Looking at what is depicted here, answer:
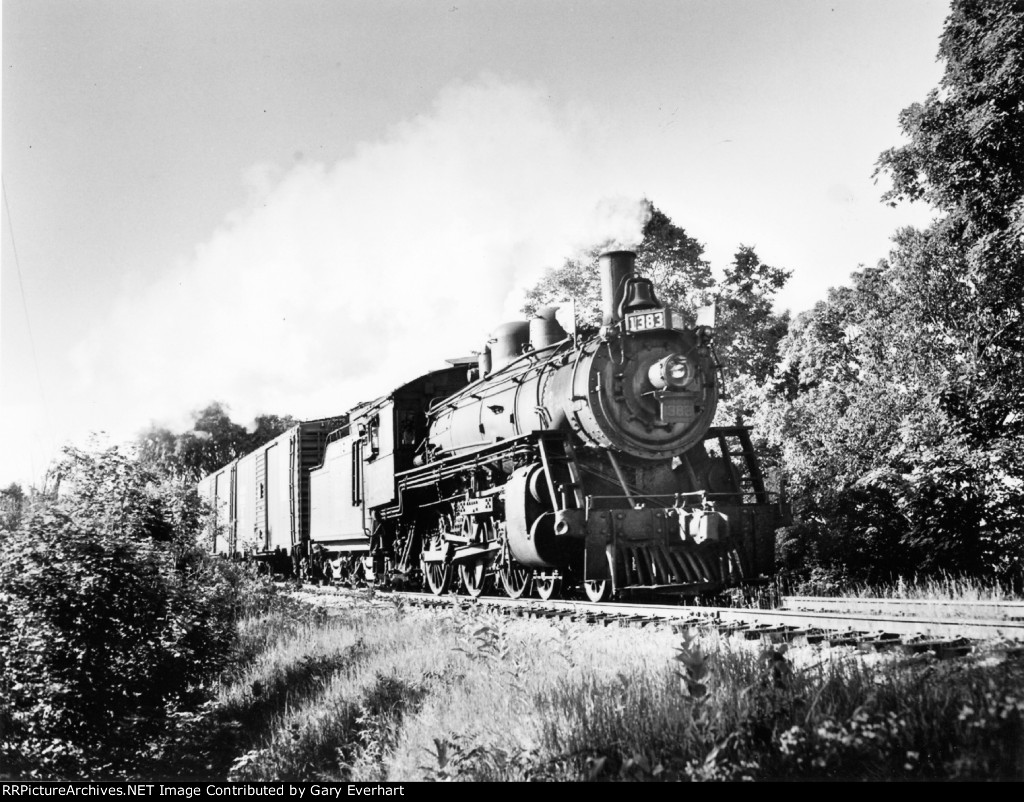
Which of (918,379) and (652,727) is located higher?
(918,379)

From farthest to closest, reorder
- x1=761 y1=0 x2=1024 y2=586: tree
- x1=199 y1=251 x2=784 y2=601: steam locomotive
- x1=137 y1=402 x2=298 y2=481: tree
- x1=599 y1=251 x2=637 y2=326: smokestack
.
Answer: x1=137 y1=402 x2=298 y2=481: tree, x1=761 y1=0 x2=1024 y2=586: tree, x1=599 y1=251 x2=637 y2=326: smokestack, x1=199 y1=251 x2=784 y2=601: steam locomotive

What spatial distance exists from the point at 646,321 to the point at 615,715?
611 centimetres

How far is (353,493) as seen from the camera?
15312 mm

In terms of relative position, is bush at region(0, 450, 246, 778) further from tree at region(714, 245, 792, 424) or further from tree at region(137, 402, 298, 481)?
tree at region(137, 402, 298, 481)

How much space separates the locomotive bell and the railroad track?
363 centimetres

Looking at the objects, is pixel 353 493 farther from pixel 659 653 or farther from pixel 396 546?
pixel 659 653

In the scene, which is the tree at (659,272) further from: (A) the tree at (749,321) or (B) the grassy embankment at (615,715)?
(B) the grassy embankment at (615,715)

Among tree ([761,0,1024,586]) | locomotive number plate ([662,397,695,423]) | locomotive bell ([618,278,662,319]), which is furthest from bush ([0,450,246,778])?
tree ([761,0,1024,586])

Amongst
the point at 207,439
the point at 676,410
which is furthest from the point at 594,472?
the point at 207,439

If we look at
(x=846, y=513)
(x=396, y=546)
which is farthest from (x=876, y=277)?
(x=396, y=546)

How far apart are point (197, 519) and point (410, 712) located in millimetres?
5289

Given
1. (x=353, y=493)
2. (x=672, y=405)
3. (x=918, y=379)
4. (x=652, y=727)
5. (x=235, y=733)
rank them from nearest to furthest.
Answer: (x=652, y=727) < (x=235, y=733) < (x=672, y=405) < (x=918, y=379) < (x=353, y=493)

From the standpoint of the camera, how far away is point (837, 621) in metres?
6.76

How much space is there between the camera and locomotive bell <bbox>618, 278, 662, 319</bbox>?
32.9 feet
